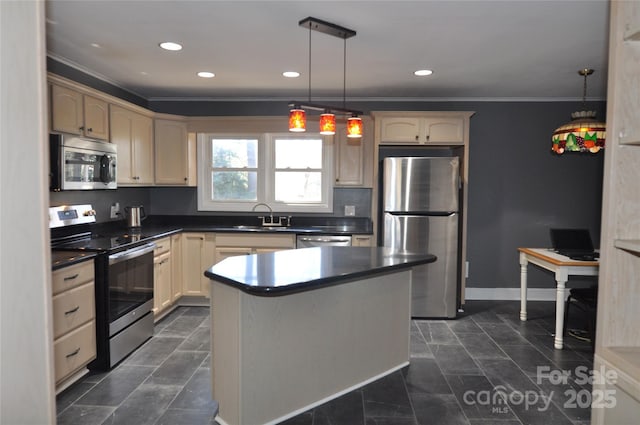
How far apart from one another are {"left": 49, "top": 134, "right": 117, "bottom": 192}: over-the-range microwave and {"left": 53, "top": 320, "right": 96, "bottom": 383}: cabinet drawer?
102 cm

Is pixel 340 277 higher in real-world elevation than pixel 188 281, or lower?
higher

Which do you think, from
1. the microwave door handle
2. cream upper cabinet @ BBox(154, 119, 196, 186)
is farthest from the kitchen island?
cream upper cabinet @ BBox(154, 119, 196, 186)

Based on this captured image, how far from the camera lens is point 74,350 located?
286 cm

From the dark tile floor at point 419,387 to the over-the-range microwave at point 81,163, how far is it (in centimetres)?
140

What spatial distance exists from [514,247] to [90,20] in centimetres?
478

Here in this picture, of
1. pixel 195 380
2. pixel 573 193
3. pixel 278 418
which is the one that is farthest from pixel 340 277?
pixel 573 193

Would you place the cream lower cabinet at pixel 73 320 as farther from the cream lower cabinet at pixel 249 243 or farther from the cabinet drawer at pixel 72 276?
the cream lower cabinet at pixel 249 243

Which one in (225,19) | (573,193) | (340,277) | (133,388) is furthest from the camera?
(573,193)

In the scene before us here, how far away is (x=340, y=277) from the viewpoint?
240 centimetres

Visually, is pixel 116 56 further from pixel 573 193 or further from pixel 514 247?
pixel 573 193

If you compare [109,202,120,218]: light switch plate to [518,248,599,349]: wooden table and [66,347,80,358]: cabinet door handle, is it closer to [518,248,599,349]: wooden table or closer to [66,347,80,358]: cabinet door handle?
[66,347,80,358]: cabinet door handle

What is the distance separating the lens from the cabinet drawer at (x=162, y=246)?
4097mm

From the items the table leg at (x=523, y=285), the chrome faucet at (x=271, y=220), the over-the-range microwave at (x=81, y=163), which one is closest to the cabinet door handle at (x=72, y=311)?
the over-the-range microwave at (x=81, y=163)

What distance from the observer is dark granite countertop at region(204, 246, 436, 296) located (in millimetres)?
2176
